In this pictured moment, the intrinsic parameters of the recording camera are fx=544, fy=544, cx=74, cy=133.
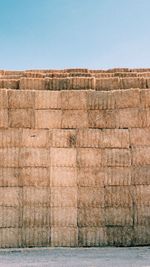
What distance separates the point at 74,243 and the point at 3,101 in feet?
8.88

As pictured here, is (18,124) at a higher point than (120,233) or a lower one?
higher

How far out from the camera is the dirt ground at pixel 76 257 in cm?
720

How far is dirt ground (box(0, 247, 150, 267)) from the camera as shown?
720 cm

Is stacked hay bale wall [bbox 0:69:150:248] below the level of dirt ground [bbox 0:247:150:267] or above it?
above

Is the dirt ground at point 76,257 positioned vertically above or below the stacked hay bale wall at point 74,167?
below

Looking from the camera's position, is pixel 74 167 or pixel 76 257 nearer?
pixel 76 257

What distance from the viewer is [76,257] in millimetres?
7844

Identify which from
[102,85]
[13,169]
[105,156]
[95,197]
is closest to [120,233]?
[95,197]

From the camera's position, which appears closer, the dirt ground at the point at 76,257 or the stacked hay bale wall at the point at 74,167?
the dirt ground at the point at 76,257

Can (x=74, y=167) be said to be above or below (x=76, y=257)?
above

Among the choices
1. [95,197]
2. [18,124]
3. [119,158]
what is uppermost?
[18,124]

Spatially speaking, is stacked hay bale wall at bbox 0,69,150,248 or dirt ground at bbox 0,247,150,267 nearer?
dirt ground at bbox 0,247,150,267

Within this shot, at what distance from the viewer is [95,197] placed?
9.13 metres

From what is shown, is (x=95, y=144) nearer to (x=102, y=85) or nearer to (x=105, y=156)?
(x=105, y=156)
